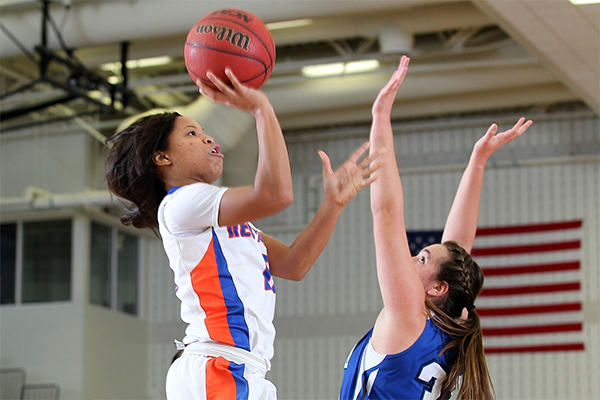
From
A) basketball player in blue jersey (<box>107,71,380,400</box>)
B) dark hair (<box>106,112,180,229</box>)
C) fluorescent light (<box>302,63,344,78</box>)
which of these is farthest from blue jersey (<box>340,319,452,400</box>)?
fluorescent light (<box>302,63,344,78</box>)

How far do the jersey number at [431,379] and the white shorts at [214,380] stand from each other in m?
0.66

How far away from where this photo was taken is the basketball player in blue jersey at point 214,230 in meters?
2.19

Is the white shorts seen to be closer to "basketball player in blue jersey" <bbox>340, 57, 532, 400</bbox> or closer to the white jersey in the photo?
the white jersey

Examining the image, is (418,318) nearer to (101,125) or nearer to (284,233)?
(101,125)

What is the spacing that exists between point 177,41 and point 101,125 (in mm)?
2045

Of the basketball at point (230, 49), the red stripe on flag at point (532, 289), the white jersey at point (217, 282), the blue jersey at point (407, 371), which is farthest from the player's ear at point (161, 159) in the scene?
the red stripe on flag at point (532, 289)

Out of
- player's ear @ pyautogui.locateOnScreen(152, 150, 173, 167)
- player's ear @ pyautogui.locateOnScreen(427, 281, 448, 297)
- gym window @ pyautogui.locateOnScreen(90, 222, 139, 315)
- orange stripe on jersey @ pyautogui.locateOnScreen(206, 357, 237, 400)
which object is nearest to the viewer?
orange stripe on jersey @ pyautogui.locateOnScreen(206, 357, 237, 400)

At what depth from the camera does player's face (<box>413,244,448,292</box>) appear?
2.96 metres

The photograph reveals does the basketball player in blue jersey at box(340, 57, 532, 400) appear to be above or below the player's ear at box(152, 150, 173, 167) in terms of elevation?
below

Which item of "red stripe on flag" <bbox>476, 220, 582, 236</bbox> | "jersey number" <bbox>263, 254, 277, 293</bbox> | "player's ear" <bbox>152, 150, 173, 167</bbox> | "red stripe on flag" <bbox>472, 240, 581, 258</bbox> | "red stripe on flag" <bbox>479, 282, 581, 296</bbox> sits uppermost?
"red stripe on flag" <bbox>476, 220, 582, 236</bbox>

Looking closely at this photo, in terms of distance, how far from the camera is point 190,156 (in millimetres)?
2455

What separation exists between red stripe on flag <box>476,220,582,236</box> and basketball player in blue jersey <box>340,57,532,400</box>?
8.50 m

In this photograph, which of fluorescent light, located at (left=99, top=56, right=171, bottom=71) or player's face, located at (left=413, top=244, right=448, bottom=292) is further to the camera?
fluorescent light, located at (left=99, top=56, right=171, bottom=71)

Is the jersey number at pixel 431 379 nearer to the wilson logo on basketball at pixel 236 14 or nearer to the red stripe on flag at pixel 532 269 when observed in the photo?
the wilson logo on basketball at pixel 236 14
